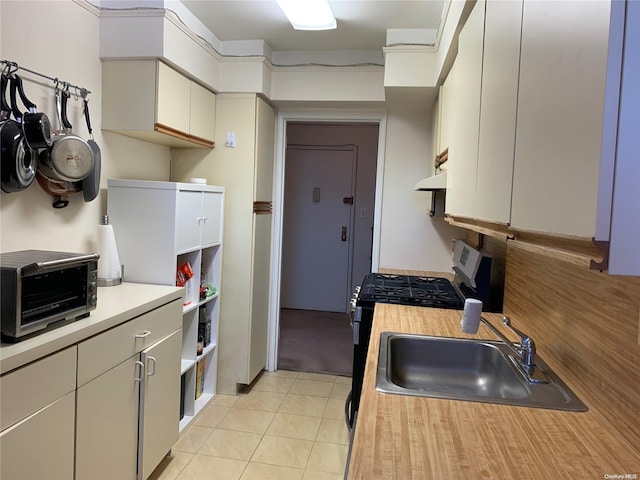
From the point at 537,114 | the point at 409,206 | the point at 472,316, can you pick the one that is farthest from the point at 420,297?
the point at 537,114

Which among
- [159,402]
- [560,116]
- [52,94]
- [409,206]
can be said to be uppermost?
[52,94]

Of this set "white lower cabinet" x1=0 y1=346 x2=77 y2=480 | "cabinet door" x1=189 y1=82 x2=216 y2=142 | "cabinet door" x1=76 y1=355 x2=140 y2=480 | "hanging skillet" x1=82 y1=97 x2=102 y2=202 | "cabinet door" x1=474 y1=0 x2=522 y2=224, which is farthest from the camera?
"cabinet door" x1=189 y1=82 x2=216 y2=142

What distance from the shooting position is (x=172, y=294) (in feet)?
7.34

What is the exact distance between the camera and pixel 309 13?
233cm

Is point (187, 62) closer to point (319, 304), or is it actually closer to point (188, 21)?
point (188, 21)

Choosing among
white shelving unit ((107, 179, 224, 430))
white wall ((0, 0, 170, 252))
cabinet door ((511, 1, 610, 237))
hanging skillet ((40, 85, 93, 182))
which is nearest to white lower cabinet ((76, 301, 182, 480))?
white shelving unit ((107, 179, 224, 430))

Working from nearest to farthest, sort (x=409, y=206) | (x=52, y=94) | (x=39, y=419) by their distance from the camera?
(x=39, y=419) < (x=52, y=94) < (x=409, y=206)

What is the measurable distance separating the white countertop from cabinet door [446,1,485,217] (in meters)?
1.36

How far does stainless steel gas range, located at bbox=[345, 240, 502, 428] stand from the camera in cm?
220

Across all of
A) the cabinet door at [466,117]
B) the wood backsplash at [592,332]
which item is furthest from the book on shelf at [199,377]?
the wood backsplash at [592,332]

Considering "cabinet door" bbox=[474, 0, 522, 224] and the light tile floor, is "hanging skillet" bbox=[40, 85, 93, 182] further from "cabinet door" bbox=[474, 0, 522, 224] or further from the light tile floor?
"cabinet door" bbox=[474, 0, 522, 224]

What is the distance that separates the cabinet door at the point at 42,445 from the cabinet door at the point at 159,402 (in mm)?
426

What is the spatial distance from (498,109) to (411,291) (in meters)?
1.43

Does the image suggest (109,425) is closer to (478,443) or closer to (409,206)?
(478,443)
